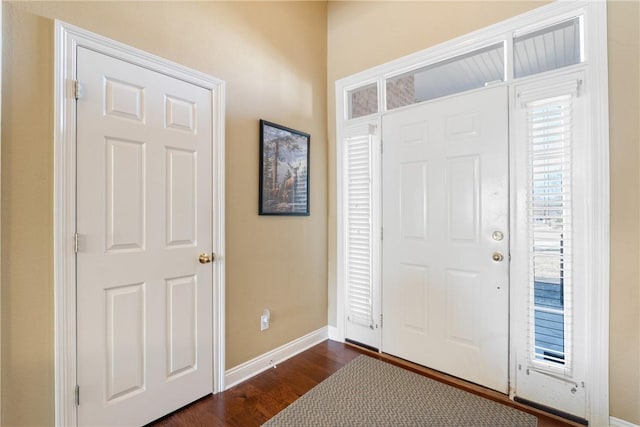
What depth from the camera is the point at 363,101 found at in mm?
2820

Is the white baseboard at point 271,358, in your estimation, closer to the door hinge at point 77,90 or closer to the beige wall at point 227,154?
the beige wall at point 227,154

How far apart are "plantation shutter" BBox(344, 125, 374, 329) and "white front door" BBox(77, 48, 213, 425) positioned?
1.30 m

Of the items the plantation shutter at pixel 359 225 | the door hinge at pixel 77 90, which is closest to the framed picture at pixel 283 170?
the plantation shutter at pixel 359 225

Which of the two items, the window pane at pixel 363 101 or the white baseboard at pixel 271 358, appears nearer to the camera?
the white baseboard at pixel 271 358

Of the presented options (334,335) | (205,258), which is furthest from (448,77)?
(334,335)

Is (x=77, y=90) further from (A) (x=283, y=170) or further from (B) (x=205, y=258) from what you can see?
(A) (x=283, y=170)

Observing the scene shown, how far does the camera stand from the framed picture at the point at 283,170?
94.4 inches

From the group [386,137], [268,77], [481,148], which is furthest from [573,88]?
[268,77]

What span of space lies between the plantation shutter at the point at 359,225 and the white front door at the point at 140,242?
4.27 feet

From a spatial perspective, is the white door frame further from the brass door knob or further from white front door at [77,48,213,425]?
the brass door knob

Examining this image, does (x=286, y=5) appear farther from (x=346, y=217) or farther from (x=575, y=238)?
(x=575, y=238)

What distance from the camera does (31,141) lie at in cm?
142

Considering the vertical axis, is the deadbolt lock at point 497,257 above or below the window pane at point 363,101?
below

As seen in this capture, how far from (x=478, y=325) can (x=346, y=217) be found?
1.36m
